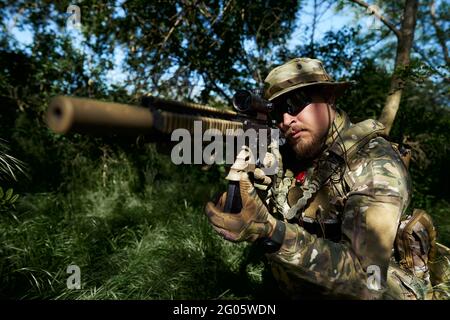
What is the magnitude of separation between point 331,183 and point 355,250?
62 centimetres

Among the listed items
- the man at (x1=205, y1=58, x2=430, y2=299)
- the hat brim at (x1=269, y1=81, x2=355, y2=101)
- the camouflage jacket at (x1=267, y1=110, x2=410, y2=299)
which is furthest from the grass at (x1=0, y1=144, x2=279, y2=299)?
the hat brim at (x1=269, y1=81, x2=355, y2=101)

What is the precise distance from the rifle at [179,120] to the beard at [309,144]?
253 millimetres

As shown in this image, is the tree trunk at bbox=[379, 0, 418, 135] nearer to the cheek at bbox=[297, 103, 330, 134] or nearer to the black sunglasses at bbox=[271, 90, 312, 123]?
the cheek at bbox=[297, 103, 330, 134]

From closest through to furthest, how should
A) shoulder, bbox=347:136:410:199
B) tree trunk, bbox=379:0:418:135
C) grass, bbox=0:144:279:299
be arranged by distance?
shoulder, bbox=347:136:410:199 → grass, bbox=0:144:279:299 → tree trunk, bbox=379:0:418:135

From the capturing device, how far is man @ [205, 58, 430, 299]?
1.91 metres

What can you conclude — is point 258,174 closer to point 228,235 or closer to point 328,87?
point 228,235

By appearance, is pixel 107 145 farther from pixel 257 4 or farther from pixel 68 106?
pixel 68 106

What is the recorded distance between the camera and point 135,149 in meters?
5.88

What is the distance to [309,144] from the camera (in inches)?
102

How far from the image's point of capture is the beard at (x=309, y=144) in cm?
255

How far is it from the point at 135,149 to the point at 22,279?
10.5ft

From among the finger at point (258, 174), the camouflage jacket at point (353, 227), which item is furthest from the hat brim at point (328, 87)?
the finger at point (258, 174)

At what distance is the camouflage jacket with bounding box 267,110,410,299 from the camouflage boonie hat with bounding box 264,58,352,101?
0.40m

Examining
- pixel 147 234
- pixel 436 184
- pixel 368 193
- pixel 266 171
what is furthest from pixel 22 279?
pixel 436 184
